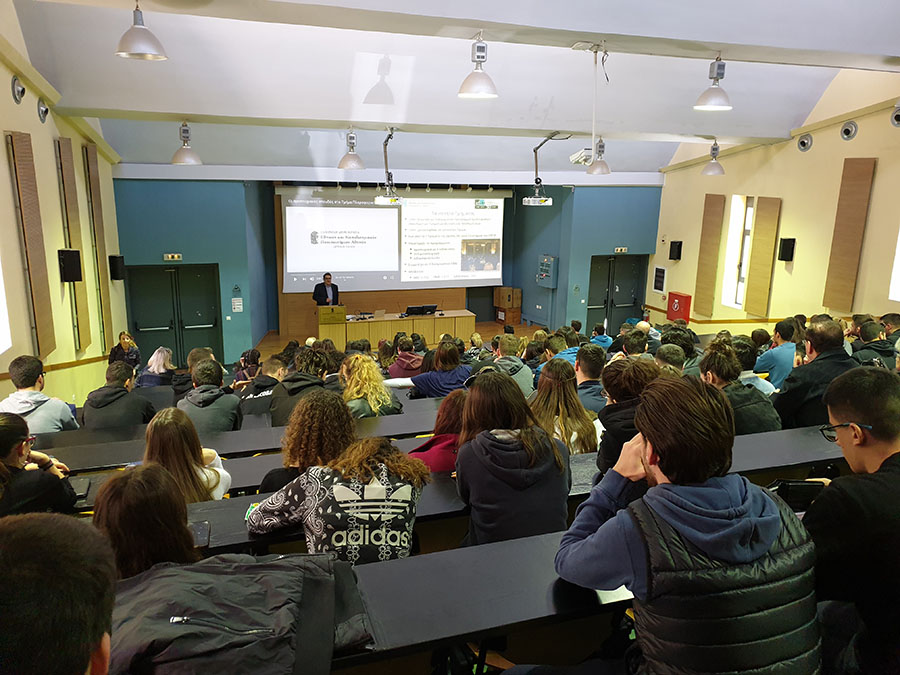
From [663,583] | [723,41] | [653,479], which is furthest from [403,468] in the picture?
[723,41]

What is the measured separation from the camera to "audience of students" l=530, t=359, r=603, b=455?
10.1ft

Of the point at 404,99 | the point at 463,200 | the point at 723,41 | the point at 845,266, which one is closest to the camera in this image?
the point at 723,41

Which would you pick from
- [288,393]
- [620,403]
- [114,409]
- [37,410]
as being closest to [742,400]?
[620,403]

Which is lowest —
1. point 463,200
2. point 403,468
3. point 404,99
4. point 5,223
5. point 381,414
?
point 381,414

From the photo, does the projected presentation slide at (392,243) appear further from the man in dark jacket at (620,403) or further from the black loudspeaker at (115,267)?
the man in dark jacket at (620,403)

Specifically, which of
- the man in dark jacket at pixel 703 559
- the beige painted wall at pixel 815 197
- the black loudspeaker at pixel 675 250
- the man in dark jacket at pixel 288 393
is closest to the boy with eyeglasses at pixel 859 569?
the man in dark jacket at pixel 703 559

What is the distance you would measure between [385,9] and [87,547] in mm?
4005

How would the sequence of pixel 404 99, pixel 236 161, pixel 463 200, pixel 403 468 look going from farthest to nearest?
pixel 463 200 → pixel 236 161 → pixel 404 99 → pixel 403 468

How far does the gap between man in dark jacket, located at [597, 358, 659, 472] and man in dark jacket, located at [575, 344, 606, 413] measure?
2.87 feet

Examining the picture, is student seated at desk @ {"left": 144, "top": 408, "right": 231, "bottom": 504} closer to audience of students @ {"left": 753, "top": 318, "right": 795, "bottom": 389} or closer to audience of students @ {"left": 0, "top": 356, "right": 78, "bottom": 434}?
audience of students @ {"left": 0, "top": 356, "right": 78, "bottom": 434}

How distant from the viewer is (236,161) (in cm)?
980

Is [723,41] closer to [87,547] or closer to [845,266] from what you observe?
[845,266]

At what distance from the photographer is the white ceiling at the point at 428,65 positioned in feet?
14.2

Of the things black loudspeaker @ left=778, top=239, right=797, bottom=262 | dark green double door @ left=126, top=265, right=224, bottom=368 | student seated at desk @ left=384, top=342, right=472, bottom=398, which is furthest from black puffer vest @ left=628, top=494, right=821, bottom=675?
dark green double door @ left=126, top=265, right=224, bottom=368
